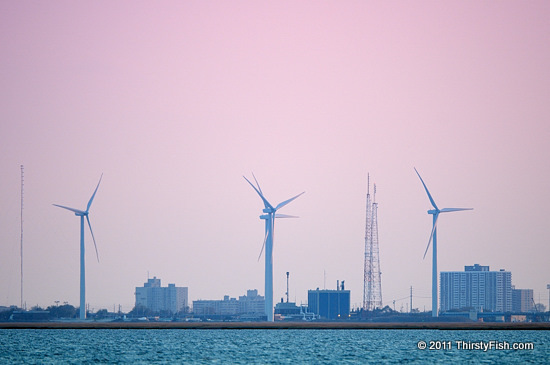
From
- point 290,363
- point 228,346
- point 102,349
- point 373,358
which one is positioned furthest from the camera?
point 228,346

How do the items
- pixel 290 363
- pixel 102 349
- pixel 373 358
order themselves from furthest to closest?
pixel 102 349
pixel 373 358
pixel 290 363

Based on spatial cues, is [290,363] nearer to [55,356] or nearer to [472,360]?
[472,360]

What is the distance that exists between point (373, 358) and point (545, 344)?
4330 cm

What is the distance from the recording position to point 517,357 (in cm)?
11325

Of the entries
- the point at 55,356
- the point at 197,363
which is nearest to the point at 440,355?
the point at 197,363

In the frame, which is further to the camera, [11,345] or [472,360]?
[11,345]

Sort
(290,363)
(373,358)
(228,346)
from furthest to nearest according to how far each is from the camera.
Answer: (228,346)
(373,358)
(290,363)

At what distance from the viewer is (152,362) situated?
108 metres

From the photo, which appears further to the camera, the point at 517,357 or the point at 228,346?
the point at 228,346

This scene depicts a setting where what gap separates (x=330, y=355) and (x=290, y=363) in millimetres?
15299

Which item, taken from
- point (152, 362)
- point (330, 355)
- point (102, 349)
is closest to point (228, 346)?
point (102, 349)

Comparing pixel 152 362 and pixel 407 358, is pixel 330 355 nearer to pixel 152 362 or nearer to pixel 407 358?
pixel 407 358

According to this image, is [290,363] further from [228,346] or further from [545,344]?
Result: [545,344]

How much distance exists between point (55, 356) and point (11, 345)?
31487 mm
